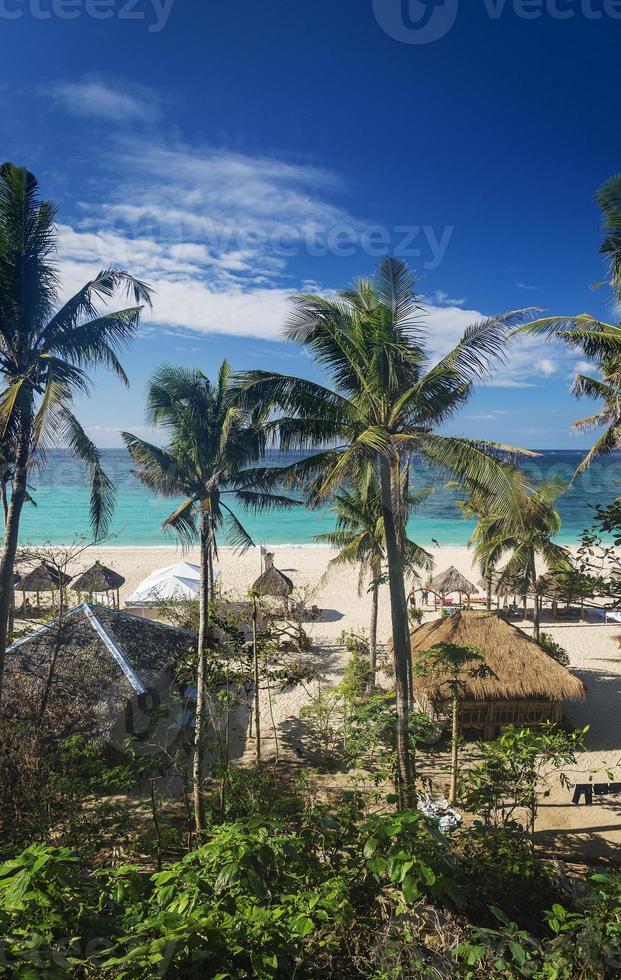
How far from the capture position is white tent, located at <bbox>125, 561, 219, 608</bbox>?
54.8 ft

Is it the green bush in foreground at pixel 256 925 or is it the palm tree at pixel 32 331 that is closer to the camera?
the green bush in foreground at pixel 256 925

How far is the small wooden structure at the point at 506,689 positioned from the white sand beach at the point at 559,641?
119cm

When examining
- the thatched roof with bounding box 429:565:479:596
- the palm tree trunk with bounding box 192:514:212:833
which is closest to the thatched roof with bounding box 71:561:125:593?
the palm tree trunk with bounding box 192:514:212:833

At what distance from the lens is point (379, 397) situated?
734cm

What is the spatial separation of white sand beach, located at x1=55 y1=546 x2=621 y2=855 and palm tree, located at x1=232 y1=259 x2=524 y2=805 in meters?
3.70

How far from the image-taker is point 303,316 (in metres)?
7.38

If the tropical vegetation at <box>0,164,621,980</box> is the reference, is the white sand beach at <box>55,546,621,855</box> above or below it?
below

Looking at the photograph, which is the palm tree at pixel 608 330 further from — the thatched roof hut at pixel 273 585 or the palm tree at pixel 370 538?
the thatched roof hut at pixel 273 585

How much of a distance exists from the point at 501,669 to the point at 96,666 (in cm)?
829

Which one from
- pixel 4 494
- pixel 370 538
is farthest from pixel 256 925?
pixel 370 538

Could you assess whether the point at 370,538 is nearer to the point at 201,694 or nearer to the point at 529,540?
the point at 529,540

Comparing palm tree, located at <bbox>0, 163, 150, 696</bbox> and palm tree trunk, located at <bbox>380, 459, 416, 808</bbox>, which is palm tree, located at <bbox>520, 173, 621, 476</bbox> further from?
palm tree, located at <bbox>0, 163, 150, 696</bbox>

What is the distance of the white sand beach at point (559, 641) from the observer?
7973 millimetres

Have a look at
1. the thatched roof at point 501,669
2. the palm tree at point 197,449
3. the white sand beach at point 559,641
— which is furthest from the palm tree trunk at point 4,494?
the thatched roof at point 501,669
